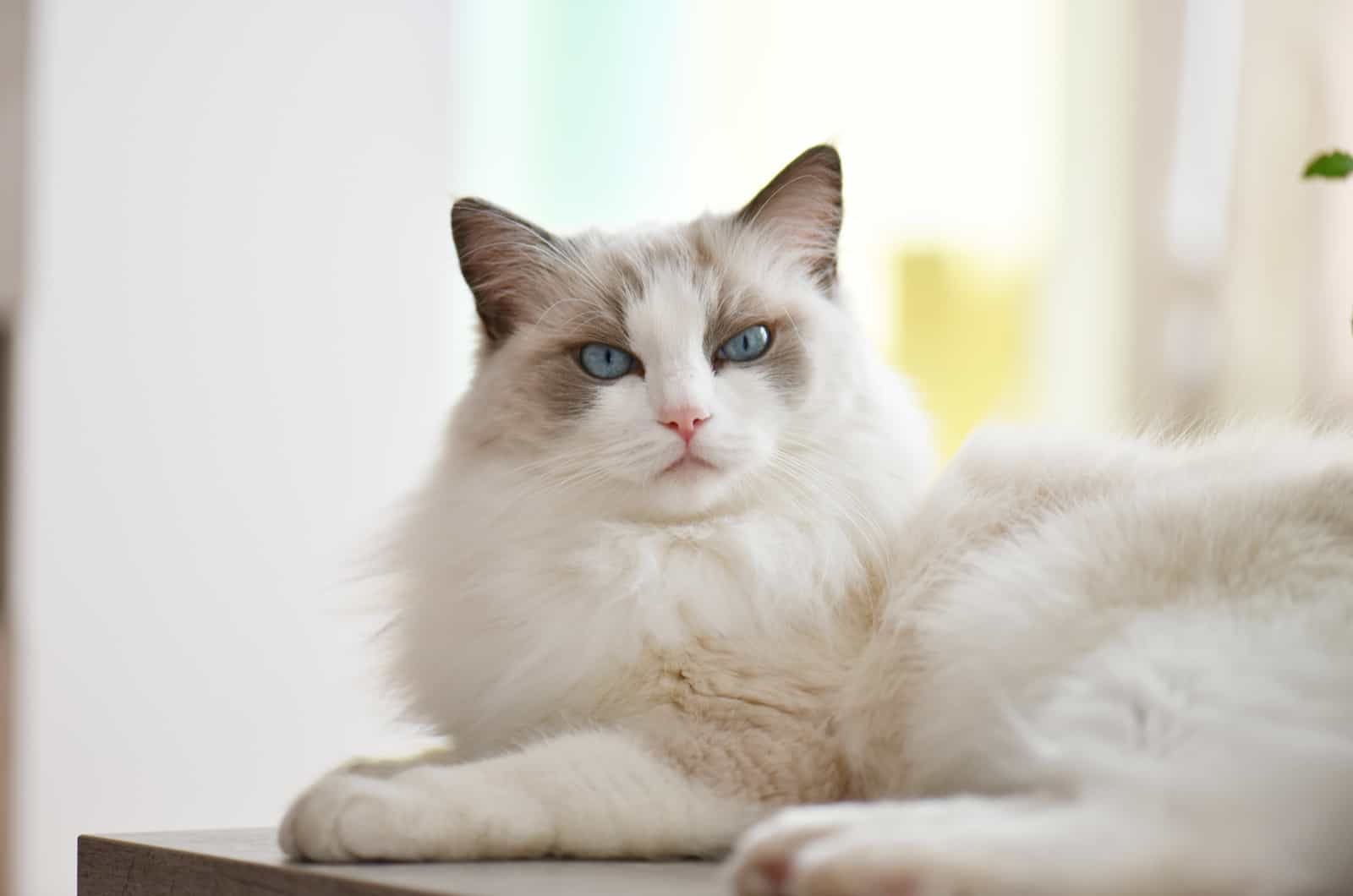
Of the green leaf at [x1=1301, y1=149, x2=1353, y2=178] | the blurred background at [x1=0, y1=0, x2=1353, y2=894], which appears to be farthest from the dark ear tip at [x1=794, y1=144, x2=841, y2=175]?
the blurred background at [x1=0, y1=0, x2=1353, y2=894]

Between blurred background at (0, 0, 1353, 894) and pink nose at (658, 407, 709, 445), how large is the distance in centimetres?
158

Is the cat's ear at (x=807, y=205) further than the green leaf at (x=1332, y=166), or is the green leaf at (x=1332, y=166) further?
the cat's ear at (x=807, y=205)

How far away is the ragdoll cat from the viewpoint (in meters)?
0.97

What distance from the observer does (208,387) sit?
3467 millimetres

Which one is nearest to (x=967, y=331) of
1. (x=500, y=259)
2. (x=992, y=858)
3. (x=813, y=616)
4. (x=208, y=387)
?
(x=208, y=387)

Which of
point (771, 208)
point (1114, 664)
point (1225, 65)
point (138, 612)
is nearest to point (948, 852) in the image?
point (1114, 664)

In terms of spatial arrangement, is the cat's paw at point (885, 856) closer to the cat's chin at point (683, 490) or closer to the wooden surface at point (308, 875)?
the wooden surface at point (308, 875)

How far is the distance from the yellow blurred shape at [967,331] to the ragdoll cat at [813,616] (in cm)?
252

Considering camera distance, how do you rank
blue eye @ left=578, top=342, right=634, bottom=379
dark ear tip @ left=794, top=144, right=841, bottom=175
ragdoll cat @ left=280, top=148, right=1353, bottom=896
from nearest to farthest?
1. ragdoll cat @ left=280, top=148, right=1353, bottom=896
2. blue eye @ left=578, top=342, right=634, bottom=379
3. dark ear tip @ left=794, top=144, right=841, bottom=175

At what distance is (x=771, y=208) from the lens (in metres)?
1.73

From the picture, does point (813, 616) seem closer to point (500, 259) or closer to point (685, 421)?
point (685, 421)

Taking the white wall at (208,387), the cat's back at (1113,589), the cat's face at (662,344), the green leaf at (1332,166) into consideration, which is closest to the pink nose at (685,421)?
the cat's face at (662,344)

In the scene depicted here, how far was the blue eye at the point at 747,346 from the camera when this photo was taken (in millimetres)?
1623

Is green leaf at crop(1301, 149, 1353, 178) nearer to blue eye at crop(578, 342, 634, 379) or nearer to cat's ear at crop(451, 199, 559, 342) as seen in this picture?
blue eye at crop(578, 342, 634, 379)
